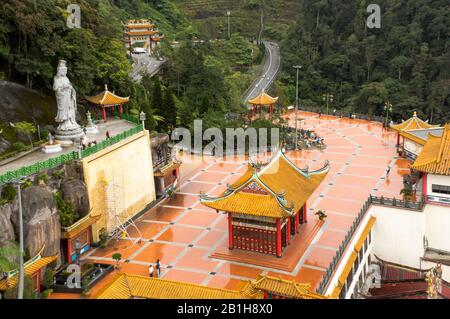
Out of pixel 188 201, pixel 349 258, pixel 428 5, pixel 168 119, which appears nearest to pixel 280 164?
pixel 349 258

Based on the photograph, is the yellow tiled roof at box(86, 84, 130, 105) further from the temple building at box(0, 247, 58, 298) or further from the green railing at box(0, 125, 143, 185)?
the temple building at box(0, 247, 58, 298)

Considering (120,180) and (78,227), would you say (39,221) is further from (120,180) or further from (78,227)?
(120,180)

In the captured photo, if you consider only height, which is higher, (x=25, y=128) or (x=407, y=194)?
(x=25, y=128)

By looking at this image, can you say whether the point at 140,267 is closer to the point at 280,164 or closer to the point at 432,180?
the point at 280,164

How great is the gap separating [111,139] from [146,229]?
14.5 feet

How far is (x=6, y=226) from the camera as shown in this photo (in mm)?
18094

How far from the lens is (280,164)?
23312mm

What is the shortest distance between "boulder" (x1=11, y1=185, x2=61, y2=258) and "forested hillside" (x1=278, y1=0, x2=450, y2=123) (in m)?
38.2

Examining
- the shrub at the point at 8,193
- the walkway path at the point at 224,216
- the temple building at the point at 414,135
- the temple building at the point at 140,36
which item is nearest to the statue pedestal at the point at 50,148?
the shrub at the point at 8,193

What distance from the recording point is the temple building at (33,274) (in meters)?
16.8

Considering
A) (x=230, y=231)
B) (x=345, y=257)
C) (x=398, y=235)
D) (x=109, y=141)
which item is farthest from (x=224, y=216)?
(x=398, y=235)

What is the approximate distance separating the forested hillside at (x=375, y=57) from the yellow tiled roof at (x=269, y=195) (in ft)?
103

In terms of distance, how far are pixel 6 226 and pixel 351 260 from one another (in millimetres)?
13095

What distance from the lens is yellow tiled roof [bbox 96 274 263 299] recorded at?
16062 mm
